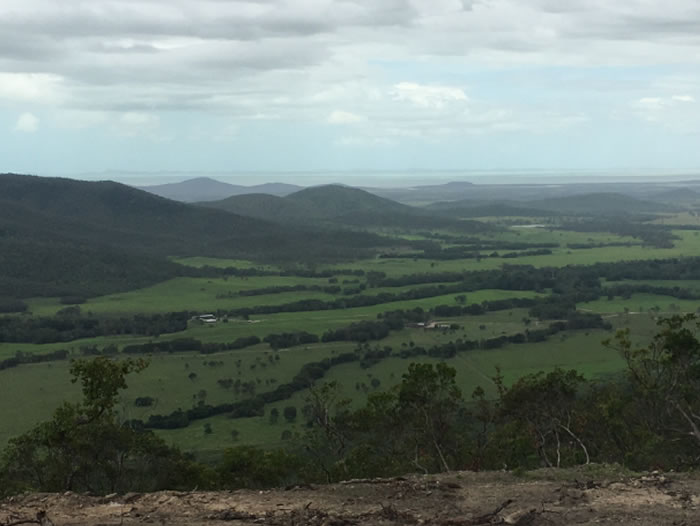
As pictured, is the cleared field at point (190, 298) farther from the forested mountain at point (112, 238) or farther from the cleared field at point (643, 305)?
the cleared field at point (643, 305)

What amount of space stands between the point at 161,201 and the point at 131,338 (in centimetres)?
9711

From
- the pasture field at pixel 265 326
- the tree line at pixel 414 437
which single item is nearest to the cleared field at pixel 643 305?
the pasture field at pixel 265 326

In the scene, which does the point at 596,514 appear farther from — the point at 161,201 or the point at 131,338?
the point at 161,201

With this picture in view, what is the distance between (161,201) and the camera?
533 feet

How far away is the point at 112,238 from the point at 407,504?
128385mm

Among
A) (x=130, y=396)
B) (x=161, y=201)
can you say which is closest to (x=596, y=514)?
(x=130, y=396)

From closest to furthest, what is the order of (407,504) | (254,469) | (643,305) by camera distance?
(407,504)
(254,469)
(643,305)

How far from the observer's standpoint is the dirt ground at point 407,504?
530 inches

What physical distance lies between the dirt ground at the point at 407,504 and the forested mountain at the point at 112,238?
82392 mm

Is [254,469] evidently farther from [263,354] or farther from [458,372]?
[263,354]

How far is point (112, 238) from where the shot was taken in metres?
135

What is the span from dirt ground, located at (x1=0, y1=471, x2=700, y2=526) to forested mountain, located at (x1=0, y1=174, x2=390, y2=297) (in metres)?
82.4

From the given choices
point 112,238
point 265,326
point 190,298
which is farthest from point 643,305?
point 112,238

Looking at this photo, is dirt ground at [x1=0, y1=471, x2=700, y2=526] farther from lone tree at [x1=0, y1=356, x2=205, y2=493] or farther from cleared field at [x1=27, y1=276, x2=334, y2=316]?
cleared field at [x1=27, y1=276, x2=334, y2=316]
